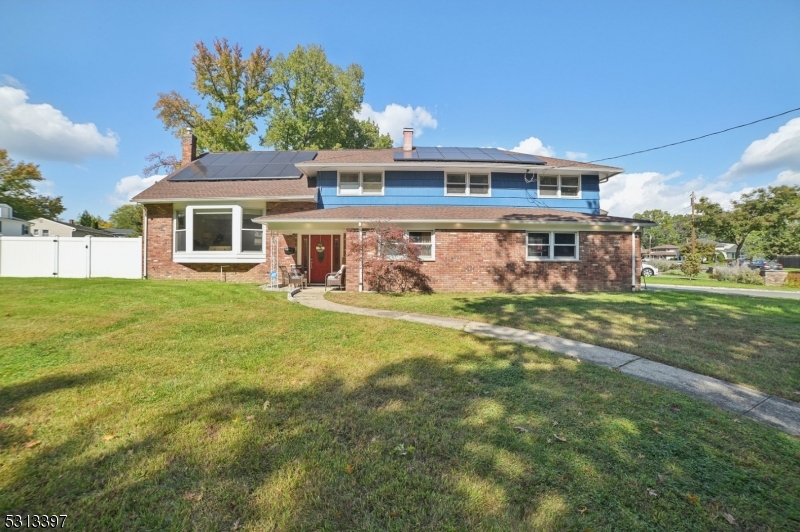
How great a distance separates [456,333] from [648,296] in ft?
29.2

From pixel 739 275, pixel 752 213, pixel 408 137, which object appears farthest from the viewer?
pixel 752 213

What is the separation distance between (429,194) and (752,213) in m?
36.4

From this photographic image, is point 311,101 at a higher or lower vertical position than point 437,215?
higher

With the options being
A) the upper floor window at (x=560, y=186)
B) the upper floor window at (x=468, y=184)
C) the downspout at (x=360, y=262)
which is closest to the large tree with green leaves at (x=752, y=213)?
the upper floor window at (x=560, y=186)

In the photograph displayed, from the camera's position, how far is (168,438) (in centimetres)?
267

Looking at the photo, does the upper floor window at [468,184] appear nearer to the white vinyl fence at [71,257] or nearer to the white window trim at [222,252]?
the white window trim at [222,252]

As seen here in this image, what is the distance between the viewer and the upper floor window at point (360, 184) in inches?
587

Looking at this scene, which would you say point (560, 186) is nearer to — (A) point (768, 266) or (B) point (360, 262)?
(B) point (360, 262)

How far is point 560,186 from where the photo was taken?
15.5 meters

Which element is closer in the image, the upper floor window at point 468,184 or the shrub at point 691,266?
the upper floor window at point 468,184

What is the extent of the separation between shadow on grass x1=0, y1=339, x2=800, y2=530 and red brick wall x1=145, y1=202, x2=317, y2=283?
36.3ft

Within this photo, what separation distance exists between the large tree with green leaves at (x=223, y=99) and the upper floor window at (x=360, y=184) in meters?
14.5

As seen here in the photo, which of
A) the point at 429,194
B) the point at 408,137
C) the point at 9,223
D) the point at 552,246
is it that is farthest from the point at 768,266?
the point at 9,223

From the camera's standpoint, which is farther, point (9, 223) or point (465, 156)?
point (9, 223)
